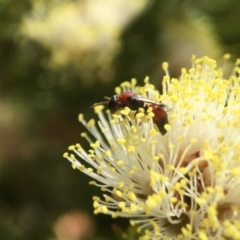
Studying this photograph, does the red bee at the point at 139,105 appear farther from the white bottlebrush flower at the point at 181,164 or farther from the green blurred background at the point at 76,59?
the green blurred background at the point at 76,59

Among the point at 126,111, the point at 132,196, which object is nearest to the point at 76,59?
the point at 126,111

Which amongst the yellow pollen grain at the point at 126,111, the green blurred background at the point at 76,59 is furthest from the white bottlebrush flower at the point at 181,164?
the green blurred background at the point at 76,59

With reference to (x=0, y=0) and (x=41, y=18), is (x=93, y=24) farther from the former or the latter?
(x=0, y=0)

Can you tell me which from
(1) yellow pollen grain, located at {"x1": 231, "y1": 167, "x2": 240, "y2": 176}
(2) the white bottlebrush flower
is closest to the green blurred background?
(2) the white bottlebrush flower

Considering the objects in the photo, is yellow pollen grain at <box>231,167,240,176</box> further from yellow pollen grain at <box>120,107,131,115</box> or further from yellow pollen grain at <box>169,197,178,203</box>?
yellow pollen grain at <box>120,107,131,115</box>

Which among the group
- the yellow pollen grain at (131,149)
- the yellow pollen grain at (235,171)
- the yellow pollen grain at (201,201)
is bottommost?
the yellow pollen grain at (201,201)

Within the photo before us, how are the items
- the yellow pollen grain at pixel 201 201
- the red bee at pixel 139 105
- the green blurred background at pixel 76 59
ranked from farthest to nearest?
the green blurred background at pixel 76 59
the red bee at pixel 139 105
the yellow pollen grain at pixel 201 201
